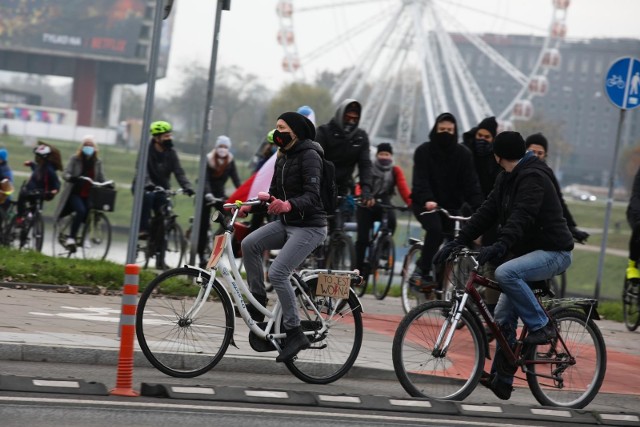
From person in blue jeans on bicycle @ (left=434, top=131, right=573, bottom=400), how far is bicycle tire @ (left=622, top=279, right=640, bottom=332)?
546 centimetres

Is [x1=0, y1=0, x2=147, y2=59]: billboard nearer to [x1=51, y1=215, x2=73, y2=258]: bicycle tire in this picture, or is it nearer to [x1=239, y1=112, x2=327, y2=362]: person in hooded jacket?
[x1=51, y1=215, x2=73, y2=258]: bicycle tire

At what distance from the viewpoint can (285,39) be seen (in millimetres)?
62562

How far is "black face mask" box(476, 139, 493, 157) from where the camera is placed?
11023 mm

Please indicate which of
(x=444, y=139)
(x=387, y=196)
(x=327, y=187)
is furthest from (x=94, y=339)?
(x=387, y=196)

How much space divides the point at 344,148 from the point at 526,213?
472 cm

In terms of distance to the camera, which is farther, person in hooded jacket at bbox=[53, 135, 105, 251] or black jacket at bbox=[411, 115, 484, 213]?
person in hooded jacket at bbox=[53, 135, 105, 251]

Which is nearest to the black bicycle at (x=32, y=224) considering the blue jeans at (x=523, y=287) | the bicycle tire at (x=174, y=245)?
the bicycle tire at (x=174, y=245)

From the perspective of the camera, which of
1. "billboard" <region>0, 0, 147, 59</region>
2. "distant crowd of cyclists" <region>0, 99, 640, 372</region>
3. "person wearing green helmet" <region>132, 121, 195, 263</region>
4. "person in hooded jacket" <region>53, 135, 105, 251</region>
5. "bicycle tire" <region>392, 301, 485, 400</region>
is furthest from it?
"billboard" <region>0, 0, 147, 59</region>

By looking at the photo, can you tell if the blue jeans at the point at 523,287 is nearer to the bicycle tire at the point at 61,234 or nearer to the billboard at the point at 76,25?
the bicycle tire at the point at 61,234

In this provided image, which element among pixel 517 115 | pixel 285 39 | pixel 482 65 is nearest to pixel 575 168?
pixel 482 65

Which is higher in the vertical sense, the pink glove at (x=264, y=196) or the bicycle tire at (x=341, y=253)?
the pink glove at (x=264, y=196)

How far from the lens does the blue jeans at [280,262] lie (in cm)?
751

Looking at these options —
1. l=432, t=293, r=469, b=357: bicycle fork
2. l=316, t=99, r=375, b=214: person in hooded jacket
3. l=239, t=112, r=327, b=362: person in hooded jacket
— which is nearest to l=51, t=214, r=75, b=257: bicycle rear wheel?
l=316, t=99, r=375, b=214: person in hooded jacket

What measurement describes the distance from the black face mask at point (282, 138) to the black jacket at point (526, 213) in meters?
1.19
